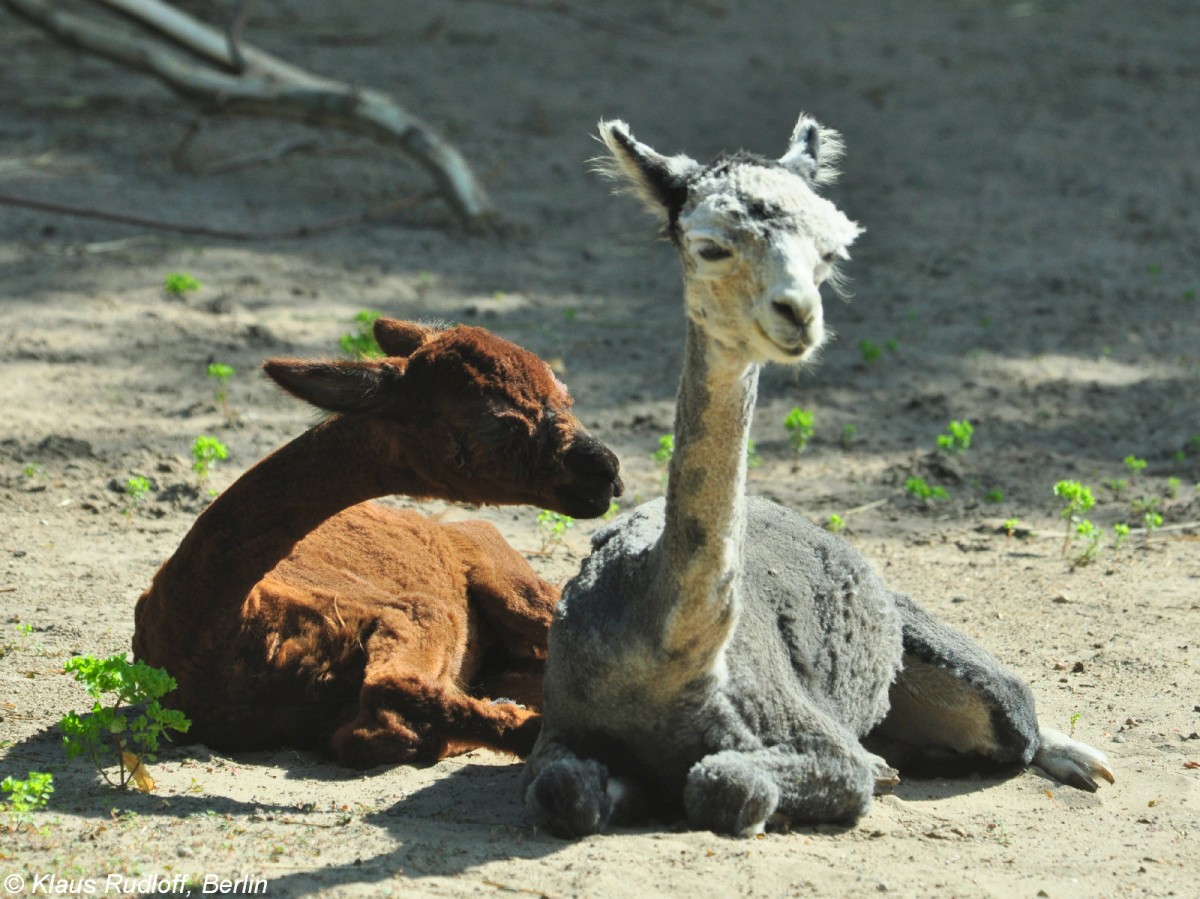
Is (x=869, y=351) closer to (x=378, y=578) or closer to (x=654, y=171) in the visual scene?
(x=378, y=578)

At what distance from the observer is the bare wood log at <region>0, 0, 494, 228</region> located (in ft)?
35.3

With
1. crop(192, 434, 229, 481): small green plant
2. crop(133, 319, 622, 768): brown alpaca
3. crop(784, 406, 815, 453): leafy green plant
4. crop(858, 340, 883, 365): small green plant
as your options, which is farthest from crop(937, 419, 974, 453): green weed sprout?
crop(192, 434, 229, 481): small green plant

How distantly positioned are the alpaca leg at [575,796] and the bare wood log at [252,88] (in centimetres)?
741

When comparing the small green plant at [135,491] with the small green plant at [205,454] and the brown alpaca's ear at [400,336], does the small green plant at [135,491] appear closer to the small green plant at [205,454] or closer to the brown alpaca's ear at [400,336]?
the small green plant at [205,454]

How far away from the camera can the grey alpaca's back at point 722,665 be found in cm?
398

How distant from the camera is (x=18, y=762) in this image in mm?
4422

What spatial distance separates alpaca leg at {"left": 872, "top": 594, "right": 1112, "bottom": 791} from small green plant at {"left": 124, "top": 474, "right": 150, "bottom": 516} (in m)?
3.21

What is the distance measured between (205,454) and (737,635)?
3.12 metres

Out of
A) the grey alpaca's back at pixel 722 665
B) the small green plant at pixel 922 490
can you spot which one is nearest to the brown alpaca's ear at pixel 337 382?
the grey alpaca's back at pixel 722 665

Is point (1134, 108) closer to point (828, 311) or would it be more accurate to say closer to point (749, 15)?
point (749, 15)

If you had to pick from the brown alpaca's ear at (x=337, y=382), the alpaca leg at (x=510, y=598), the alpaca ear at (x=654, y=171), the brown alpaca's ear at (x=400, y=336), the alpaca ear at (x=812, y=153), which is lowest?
the alpaca leg at (x=510, y=598)

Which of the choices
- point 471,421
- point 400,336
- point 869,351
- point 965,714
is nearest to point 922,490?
point 869,351

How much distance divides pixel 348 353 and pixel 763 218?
431 centimetres

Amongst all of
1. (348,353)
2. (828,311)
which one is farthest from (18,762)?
(828,311)
